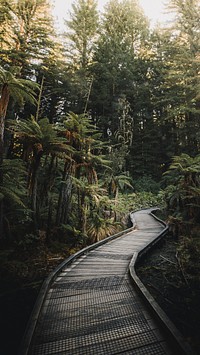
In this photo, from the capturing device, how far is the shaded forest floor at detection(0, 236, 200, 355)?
3.01 metres

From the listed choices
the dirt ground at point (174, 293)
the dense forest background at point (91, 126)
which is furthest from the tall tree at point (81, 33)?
the dirt ground at point (174, 293)

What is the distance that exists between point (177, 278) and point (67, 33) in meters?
22.2

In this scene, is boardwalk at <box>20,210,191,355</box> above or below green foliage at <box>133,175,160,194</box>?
below

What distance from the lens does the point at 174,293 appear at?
4.27m

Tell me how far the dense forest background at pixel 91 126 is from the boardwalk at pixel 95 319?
1.66m

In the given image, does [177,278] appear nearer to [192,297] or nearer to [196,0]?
[192,297]

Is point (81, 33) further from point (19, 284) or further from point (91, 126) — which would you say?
point (19, 284)

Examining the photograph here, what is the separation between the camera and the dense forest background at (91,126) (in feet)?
19.2

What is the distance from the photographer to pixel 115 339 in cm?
240

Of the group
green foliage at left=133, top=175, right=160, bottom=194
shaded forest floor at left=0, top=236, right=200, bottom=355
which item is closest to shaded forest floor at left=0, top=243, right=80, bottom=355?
shaded forest floor at left=0, top=236, right=200, bottom=355

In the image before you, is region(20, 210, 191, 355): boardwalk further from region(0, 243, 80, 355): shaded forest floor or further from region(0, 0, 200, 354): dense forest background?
region(0, 0, 200, 354): dense forest background

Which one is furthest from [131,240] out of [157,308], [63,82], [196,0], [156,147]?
[196,0]

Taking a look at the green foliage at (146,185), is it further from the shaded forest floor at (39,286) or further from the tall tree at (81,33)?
the shaded forest floor at (39,286)

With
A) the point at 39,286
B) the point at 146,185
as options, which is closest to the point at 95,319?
the point at 39,286
